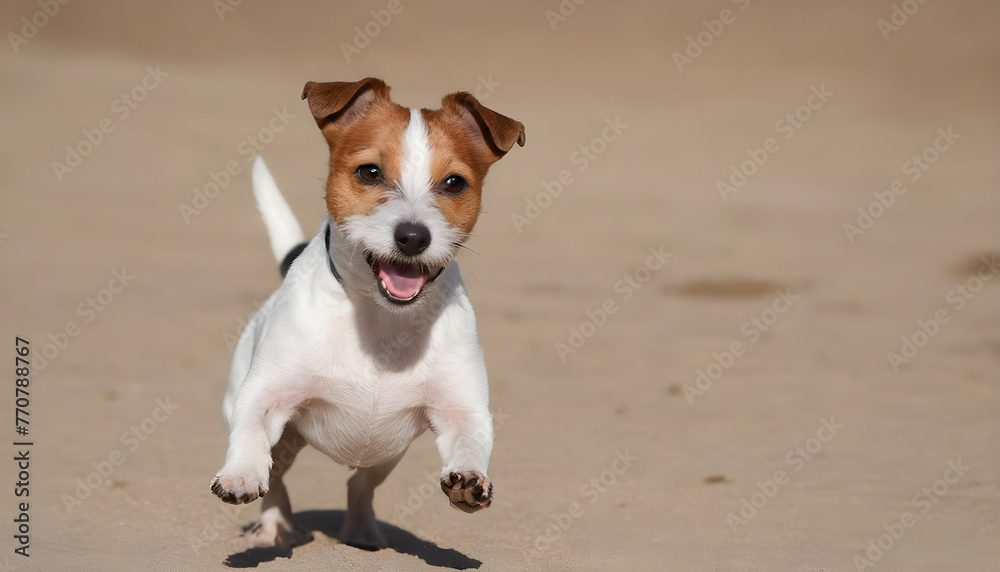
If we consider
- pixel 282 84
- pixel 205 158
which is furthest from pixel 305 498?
pixel 282 84

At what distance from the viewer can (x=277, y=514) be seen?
5.32 meters

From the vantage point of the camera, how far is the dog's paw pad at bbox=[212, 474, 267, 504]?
3.90 meters

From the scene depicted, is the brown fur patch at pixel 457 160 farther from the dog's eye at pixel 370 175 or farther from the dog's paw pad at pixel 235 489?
the dog's paw pad at pixel 235 489

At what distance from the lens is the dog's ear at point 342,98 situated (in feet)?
14.8

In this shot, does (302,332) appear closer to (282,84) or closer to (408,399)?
(408,399)

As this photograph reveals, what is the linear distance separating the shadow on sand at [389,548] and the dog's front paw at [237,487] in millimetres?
920

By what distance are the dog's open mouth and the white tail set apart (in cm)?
159

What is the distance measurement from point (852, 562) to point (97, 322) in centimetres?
844

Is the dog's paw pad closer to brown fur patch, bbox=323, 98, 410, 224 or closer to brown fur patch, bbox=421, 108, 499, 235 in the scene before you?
brown fur patch, bbox=323, 98, 410, 224

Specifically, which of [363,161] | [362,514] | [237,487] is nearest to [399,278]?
[363,161]

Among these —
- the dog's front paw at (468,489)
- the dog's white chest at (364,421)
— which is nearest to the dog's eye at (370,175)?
the dog's white chest at (364,421)

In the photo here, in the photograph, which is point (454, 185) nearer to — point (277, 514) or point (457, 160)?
point (457, 160)

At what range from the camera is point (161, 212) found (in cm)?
1720

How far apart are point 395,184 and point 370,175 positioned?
111 mm
